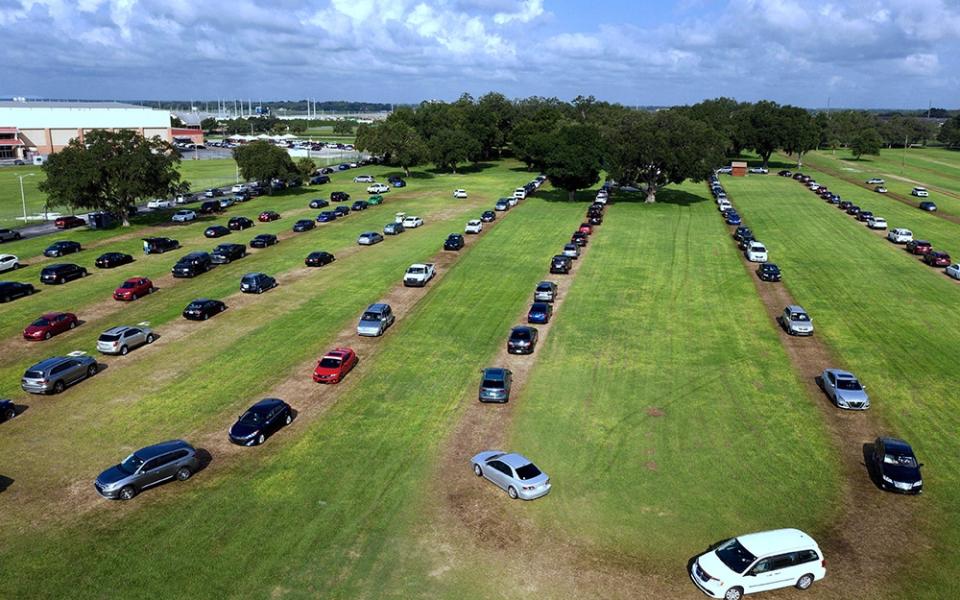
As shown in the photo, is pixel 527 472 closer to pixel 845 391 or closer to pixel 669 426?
pixel 669 426

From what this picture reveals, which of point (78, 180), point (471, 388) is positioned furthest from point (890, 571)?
point (78, 180)

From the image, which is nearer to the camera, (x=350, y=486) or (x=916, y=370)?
(x=350, y=486)

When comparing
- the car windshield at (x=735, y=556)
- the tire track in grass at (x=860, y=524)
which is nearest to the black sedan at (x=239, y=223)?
the tire track in grass at (x=860, y=524)

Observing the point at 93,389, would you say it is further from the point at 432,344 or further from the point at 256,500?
the point at 432,344

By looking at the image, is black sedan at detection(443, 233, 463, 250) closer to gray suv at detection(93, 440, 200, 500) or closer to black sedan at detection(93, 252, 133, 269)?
black sedan at detection(93, 252, 133, 269)

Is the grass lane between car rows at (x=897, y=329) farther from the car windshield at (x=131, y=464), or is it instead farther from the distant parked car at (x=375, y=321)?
the distant parked car at (x=375, y=321)

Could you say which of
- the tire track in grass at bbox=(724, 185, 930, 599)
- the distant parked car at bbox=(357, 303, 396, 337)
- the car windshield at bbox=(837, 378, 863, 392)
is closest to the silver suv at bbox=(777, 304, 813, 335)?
the tire track in grass at bbox=(724, 185, 930, 599)
